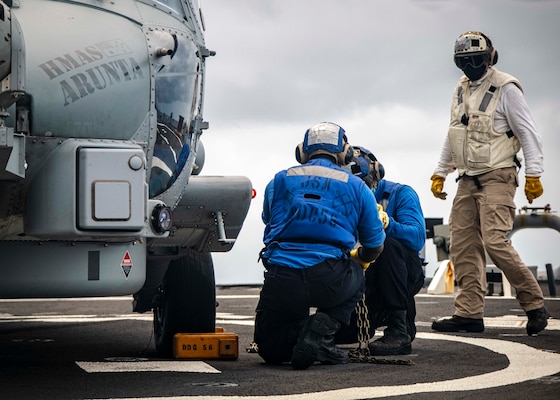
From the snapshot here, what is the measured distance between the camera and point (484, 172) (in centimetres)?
930

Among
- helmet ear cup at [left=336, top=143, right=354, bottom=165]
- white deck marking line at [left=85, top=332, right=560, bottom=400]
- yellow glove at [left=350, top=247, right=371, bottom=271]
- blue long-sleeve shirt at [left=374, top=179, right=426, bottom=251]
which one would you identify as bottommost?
white deck marking line at [left=85, top=332, right=560, bottom=400]

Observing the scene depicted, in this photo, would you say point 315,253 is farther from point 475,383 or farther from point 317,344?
point 475,383

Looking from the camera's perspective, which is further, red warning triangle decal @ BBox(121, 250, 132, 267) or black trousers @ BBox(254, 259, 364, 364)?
black trousers @ BBox(254, 259, 364, 364)

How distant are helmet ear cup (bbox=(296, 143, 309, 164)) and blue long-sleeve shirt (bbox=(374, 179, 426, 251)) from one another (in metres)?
0.78

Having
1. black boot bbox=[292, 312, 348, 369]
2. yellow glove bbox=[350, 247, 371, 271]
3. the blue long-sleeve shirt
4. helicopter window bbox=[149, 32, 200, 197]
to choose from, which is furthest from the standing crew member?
helicopter window bbox=[149, 32, 200, 197]

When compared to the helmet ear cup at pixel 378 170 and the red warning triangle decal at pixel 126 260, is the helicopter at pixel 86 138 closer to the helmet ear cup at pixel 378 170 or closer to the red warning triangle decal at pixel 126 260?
the red warning triangle decal at pixel 126 260

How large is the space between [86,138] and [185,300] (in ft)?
6.77

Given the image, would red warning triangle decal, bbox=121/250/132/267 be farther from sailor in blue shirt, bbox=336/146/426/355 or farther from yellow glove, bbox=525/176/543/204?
yellow glove, bbox=525/176/543/204

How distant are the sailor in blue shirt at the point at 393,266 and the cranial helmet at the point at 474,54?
1683mm

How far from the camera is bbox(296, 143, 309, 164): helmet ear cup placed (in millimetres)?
7398

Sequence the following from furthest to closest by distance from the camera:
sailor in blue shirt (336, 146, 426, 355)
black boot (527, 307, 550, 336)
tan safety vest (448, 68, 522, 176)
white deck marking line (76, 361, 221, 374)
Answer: tan safety vest (448, 68, 522, 176) → black boot (527, 307, 550, 336) → sailor in blue shirt (336, 146, 426, 355) → white deck marking line (76, 361, 221, 374)

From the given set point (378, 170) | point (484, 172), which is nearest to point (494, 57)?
point (484, 172)

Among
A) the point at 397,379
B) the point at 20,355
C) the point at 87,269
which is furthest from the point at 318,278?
the point at 20,355

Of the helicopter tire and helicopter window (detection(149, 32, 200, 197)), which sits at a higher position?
helicopter window (detection(149, 32, 200, 197))
